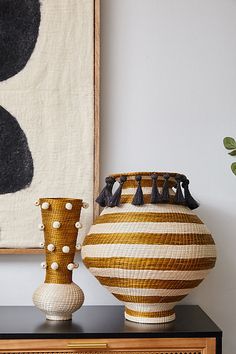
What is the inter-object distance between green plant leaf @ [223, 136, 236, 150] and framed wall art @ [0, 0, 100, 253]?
392 millimetres

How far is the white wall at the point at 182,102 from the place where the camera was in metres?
1.75

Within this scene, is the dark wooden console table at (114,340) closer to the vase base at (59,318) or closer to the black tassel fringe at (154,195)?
the vase base at (59,318)

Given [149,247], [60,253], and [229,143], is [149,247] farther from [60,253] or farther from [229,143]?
[229,143]

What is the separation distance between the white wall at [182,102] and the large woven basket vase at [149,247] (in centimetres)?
28

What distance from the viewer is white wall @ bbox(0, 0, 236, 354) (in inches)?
68.9

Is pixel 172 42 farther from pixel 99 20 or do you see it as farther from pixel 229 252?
pixel 229 252

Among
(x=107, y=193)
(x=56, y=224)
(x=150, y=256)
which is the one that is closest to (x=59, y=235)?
(x=56, y=224)

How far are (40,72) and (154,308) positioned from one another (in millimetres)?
778

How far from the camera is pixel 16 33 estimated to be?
1.71 meters

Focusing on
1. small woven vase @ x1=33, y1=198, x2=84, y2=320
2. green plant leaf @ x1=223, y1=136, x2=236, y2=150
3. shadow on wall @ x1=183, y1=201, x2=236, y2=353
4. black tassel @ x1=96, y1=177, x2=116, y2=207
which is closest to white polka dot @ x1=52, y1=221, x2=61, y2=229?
small woven vase @ x1=33, y1=198, x2=84, y2=320

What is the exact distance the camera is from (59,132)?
1713 mm

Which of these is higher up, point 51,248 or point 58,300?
point 51,248

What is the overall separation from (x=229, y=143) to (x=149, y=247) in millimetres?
527

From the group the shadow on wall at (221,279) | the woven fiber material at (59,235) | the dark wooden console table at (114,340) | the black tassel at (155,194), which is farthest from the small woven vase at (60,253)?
the shadow on wall at (221,279)
